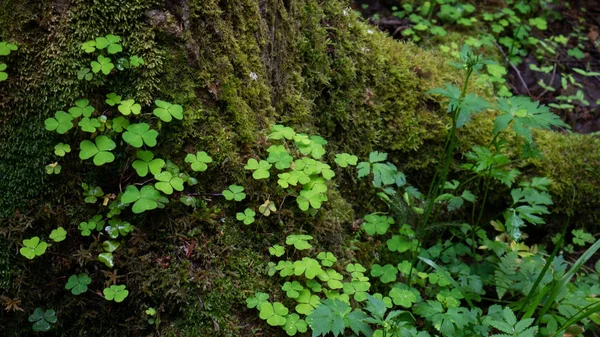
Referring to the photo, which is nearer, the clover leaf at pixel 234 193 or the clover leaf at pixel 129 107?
the clover leaf at pixel 129 107

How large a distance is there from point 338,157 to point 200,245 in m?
0.93

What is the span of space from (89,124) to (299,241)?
1.06 m

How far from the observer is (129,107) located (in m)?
2.14

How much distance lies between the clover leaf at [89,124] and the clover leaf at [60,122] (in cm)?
5

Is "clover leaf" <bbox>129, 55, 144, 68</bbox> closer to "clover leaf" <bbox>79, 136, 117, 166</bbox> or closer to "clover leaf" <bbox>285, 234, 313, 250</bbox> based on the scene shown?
"clover leaf" <bbox>79, 136, 117, 166</bbox>

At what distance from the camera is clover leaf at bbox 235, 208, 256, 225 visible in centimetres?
225

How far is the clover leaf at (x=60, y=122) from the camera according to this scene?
6.88ft

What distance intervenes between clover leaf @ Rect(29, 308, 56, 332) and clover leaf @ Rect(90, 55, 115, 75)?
106 cm

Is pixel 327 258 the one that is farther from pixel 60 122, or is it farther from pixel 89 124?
pixel 60 122

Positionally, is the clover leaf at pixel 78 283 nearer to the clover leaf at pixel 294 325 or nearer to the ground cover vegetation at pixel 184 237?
the ground cover vegetation at pixel 184 237

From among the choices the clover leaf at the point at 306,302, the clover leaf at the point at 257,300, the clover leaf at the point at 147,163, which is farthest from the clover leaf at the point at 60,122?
the clover leaf at the point at 306,302

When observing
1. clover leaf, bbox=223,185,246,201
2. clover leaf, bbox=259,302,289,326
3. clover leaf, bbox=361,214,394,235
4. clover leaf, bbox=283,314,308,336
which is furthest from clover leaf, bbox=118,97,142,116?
clover leaf, bbox=361,214,394,235

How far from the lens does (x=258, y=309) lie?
215cm

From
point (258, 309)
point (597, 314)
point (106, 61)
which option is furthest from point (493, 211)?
point (106, 61)
